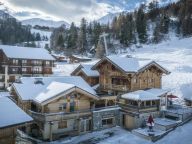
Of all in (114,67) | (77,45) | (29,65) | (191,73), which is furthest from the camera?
(77,45)

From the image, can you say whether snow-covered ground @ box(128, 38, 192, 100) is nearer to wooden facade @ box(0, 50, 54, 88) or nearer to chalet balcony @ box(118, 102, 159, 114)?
chalet balcony @ box(118, 102, 159, 114)

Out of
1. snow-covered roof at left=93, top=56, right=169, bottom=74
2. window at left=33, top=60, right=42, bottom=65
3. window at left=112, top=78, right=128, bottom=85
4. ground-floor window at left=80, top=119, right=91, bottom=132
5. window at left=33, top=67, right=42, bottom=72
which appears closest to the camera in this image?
ground-floor window at left=80, top=119, right=91, bottom=132

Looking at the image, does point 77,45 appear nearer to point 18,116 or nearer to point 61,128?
point 61,128

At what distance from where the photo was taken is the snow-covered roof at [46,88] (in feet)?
110

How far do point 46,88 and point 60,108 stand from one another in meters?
3.88

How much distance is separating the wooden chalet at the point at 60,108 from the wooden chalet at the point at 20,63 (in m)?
32.3

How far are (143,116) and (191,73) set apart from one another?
81.2 ft

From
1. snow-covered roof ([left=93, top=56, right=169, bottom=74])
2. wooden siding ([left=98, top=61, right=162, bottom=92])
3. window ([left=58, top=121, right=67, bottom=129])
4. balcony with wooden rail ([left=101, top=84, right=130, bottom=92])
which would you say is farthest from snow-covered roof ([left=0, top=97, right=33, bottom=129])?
balcony with wooden rail ([left=101, top=84, right=130, bottom=92])

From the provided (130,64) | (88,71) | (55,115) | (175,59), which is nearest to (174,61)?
(175,59)

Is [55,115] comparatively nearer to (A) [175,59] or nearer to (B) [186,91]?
(B) [186,91]

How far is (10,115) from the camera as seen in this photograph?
2011cm

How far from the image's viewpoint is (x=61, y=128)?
3356cm

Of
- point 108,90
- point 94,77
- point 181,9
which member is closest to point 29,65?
point 94,77

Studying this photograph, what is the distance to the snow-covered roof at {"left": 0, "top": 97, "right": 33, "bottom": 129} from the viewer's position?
19375mm
